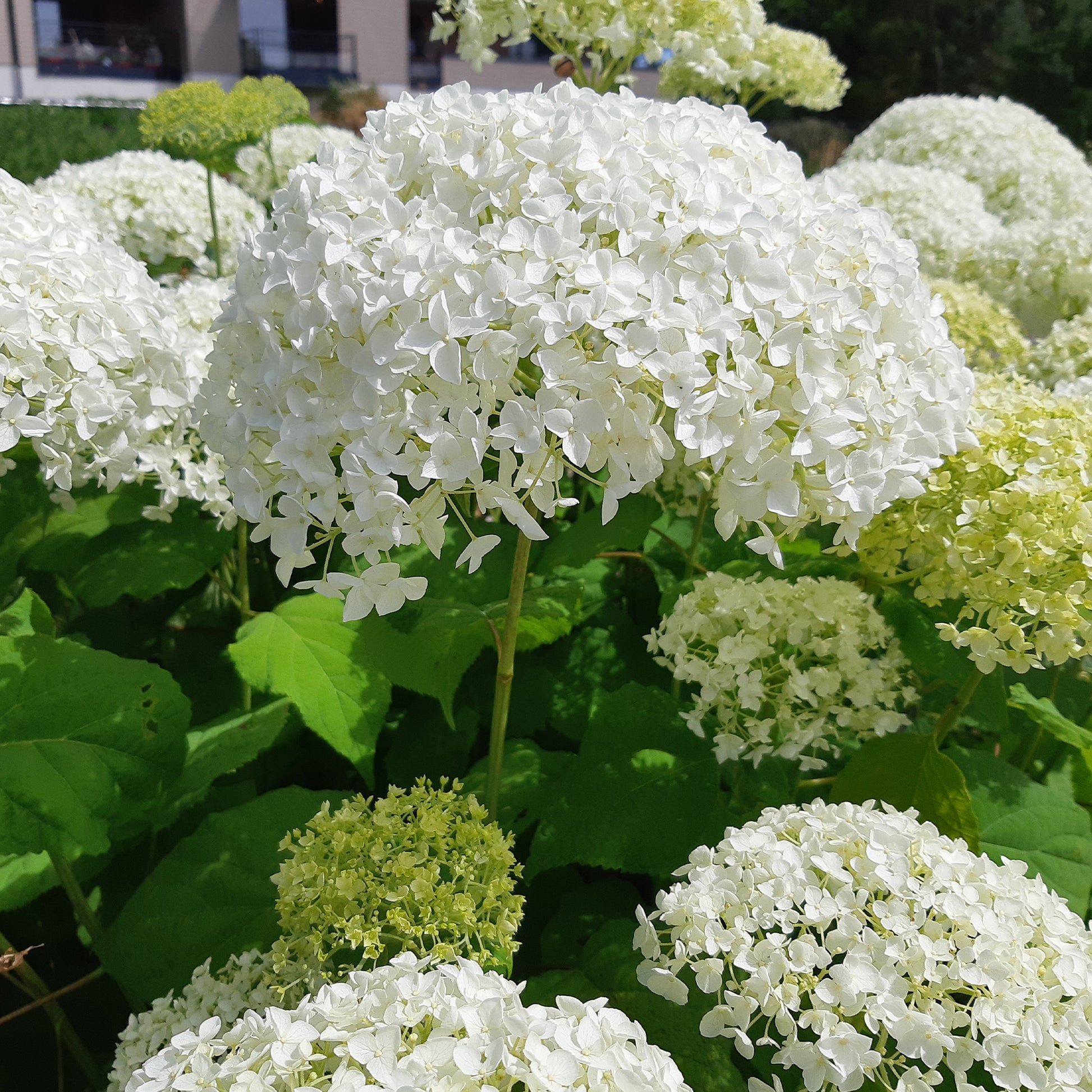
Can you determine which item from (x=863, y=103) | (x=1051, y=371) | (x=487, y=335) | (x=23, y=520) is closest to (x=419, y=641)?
(x=487, y=335)

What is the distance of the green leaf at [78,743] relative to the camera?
1.89m

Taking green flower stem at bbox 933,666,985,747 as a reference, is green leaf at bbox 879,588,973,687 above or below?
above

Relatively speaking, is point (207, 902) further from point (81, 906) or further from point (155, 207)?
point (155, 207)

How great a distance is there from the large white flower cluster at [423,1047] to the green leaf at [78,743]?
0.69 metres

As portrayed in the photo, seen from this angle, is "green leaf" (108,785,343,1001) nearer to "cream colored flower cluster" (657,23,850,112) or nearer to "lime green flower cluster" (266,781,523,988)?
"lime green flower cluster" (266,781,523,988)

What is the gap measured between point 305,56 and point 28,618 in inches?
1524

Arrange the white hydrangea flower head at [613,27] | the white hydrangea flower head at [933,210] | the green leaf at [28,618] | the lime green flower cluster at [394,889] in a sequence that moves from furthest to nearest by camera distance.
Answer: the white hydrangea flower head at [933,210] → the white hydrangea flower head at [613,27] → the green leaf at [28,618] → the lime green flower cluster at [394,889]

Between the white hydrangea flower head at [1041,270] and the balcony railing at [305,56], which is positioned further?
the balcony railing at [305,56]

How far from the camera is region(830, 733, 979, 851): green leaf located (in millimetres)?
1981

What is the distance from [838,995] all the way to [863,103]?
38.5 m

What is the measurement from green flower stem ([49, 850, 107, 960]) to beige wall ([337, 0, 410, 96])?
37.8 meters

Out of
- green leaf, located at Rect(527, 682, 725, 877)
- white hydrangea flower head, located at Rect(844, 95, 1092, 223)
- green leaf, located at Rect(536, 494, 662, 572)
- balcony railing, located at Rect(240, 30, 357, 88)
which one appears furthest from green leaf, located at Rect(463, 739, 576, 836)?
balcony railing, located at Rect(240, 30, 357, 88)

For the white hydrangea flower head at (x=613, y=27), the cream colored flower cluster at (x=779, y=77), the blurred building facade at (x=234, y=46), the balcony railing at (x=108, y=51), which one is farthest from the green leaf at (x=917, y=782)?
the balcony railing at (x=108, y=51)

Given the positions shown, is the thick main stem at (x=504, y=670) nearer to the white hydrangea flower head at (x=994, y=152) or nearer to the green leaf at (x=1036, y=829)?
the green leaf at (x=1036, y=829)
